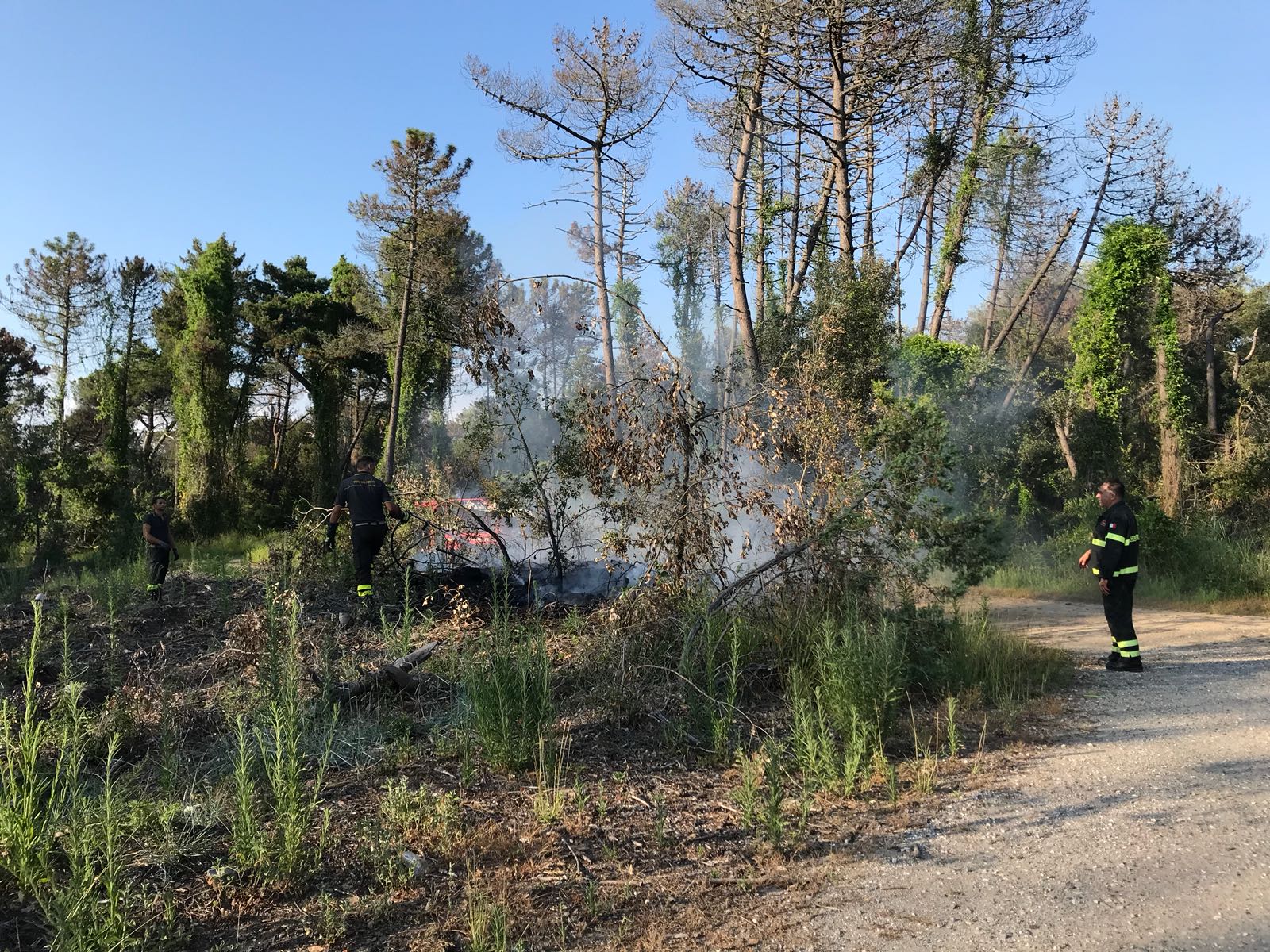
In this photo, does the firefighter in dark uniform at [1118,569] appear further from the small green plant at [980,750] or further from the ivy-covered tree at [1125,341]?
the ivy-covered tree at [1125,341]

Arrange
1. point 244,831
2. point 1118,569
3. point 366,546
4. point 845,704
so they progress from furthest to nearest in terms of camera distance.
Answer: point 366,546 < point 1118,569 < point 845,704 < point 244,831

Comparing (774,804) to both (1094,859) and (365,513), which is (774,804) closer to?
(1094,859)

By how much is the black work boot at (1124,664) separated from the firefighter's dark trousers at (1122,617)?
0.10 ft

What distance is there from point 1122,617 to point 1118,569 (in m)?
0.46

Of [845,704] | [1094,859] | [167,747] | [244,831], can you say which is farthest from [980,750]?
[167,747]

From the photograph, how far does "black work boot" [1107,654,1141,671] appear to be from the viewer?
7.04m

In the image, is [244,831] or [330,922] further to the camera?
[244,831]

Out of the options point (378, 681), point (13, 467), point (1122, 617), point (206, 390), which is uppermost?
point (206, 390)

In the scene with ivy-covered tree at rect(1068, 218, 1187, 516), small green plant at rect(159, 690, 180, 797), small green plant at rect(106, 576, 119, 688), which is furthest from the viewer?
ivy-covered tree at rect(1068, 218, 1187, 516)

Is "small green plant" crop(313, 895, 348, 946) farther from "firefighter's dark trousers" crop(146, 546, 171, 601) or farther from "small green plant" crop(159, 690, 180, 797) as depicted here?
"firefighter's dark trousers" crop(146, 546, 171, 601)

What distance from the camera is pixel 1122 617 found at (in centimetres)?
706

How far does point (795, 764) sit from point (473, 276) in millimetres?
24089

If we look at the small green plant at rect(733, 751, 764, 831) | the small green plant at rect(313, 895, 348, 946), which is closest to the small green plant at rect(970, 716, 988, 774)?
the small green plant at rect(733, 751, 764, 831)

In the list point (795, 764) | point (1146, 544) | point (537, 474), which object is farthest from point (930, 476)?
point (1146, 544)
